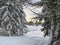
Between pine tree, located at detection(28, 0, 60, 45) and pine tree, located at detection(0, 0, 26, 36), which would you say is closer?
pine tree, located at detection(28, 0, 60, 45)

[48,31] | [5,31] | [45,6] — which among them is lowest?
[5,31]

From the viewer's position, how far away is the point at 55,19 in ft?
21.1

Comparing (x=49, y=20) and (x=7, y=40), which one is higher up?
(x=49, y=20)

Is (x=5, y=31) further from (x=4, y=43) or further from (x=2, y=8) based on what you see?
(x=4, y=43)

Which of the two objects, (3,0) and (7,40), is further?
(3,0)

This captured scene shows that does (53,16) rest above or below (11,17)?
above

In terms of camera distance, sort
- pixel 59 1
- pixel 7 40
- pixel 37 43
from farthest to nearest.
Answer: pixel 7 40, pixel 37 43, pixel 59 1

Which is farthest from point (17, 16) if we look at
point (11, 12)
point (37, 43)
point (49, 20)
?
point (49, 20)

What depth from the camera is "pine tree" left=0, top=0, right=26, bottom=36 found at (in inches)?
398

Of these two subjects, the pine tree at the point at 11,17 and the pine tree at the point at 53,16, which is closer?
the pine tree at the point at 53,16

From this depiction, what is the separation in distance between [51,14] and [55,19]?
0.72ft

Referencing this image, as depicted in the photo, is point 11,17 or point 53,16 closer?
point 53,16

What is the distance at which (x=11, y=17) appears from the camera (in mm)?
10172

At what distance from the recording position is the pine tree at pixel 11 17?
33.2ft
